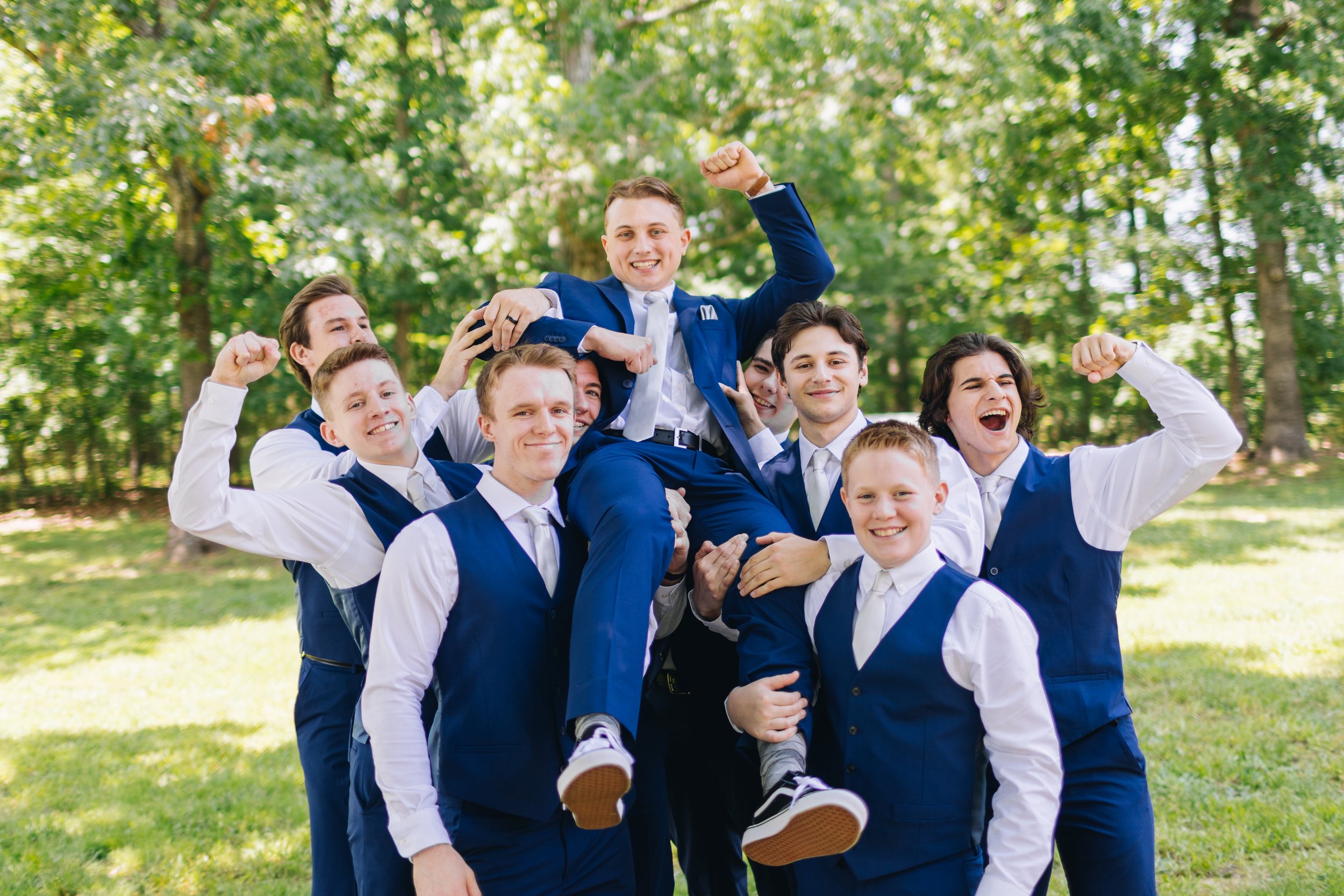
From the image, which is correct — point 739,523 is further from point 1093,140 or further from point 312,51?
point 1093,140

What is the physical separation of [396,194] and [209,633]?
24.3ft

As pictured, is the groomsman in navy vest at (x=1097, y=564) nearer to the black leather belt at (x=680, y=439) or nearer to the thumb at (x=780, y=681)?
the thumb at (x=780, y=681)

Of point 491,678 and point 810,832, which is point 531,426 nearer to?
point 491,678

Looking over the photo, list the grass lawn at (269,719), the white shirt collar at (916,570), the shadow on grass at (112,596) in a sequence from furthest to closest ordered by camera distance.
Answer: the shadow on grass at (112,596) → the grass lawn at (269,719) → the white shirt collar at (916,570)

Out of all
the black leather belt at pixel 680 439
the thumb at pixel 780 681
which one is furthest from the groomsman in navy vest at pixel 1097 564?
the black leather belt at pixel 680 439

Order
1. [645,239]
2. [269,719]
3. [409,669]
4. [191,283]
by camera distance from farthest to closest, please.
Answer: [191,283]
[269,719]
[645,239]
[409,669]

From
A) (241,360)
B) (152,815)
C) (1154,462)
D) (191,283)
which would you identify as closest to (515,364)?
(241,360)

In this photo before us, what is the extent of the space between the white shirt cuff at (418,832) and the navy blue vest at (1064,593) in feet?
5.80

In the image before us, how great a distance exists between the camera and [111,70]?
993 centimetres

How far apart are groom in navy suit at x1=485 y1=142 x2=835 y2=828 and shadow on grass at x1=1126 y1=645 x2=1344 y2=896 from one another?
2879 mm

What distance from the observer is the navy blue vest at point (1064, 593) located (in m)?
2.85

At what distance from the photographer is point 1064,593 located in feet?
9.51

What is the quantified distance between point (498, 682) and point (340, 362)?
1.21 meters

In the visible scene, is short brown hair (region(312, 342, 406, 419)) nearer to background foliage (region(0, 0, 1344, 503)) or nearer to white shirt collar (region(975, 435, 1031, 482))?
white shirt collar (region(975, 435, 1031, 482))
